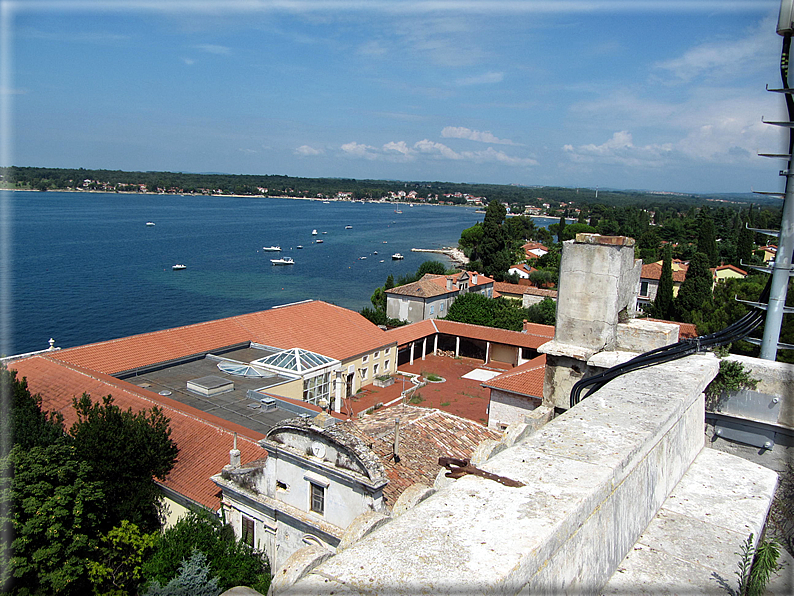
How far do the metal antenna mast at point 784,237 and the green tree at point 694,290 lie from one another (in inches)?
1315

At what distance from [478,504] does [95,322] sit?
51723mm

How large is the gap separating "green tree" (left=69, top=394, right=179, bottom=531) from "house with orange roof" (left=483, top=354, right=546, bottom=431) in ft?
42.7

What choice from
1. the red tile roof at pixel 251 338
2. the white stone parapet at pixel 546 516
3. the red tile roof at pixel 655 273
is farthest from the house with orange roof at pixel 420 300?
the white stone parapet at pixel 546 516

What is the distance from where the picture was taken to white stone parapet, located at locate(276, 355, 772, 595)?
7.33ft

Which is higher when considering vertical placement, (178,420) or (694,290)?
(694,290)

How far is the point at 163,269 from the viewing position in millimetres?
75188

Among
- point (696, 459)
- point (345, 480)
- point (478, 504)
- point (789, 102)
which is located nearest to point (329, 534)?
point (345, 480)

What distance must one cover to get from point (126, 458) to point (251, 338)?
15.4m

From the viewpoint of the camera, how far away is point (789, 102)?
6375 mm

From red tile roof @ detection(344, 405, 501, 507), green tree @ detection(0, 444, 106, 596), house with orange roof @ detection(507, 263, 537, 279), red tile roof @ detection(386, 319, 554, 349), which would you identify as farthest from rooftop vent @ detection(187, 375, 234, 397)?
house with orange roof @ detection(507, 263, 537, 279)

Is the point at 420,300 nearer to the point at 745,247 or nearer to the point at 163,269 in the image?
the point at 745,247

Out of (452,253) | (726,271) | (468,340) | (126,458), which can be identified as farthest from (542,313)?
(452,253)

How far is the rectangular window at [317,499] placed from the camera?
34.8ft

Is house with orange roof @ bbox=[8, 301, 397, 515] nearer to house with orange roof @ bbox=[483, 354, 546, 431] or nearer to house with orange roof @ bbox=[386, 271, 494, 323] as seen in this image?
house with orange roof @ bbox=[483, 354, 546, 431]
